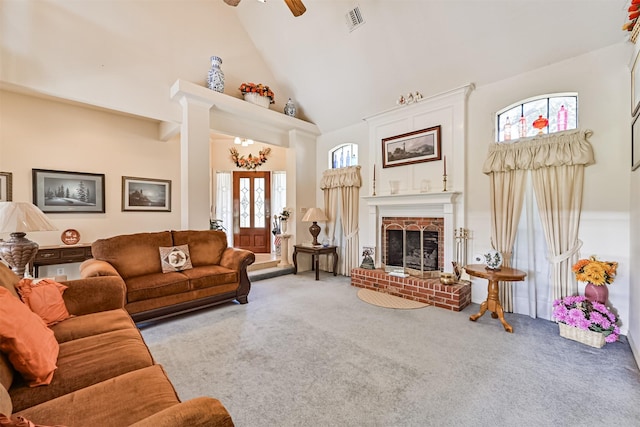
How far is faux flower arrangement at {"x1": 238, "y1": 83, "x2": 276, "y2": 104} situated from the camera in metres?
4.79

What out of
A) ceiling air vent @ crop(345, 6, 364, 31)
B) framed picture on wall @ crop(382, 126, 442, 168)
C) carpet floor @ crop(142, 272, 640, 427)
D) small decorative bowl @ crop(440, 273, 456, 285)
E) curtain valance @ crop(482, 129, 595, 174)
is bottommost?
carpet floor @ crop(142, 272, 640, 427)

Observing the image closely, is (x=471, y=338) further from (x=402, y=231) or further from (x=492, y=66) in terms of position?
(x=492, y=66)

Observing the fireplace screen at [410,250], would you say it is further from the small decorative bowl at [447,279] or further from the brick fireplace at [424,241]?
the small decorative bowl at [447,279]

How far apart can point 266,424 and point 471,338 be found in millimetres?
2061

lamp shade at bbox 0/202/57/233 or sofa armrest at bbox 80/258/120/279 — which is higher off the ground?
lamp shade at bbox 0/202/57/233

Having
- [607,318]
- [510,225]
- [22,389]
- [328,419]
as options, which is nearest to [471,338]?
[607,318]

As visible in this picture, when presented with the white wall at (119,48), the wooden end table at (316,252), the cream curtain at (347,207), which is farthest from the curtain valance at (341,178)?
the white wall at (119,48)

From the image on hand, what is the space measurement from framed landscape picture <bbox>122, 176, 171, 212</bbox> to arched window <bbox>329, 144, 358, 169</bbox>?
3.28m

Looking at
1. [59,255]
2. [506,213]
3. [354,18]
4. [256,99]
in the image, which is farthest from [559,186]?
[59,255]

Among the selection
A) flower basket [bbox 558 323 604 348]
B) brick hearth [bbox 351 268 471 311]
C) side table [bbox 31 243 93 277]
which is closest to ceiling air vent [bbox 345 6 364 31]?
brick hearth [bbox 351 268 471 311]

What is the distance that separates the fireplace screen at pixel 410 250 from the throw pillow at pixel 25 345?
12.5 feet

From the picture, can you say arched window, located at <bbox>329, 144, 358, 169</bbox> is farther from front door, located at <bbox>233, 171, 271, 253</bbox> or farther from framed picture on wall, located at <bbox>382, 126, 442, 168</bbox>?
front door, located at <bbox>233, 171, 271, 253</bbox>

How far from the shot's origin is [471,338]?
103 inches

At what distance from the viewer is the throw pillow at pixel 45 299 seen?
1797 mm
